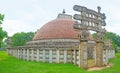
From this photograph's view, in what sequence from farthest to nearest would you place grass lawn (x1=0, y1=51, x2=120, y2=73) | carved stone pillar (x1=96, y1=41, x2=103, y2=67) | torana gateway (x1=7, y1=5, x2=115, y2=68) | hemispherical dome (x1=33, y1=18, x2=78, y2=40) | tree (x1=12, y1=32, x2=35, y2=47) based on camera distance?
tree (x1=12, y1=32, x2=35, y2=47), hemispherical dome (x1=33, y1=18, x2=78, y2=40), carved stone pillar (x1=96, y1=41, x2=103, y2=67), torana gateway (x1=7, y1=5, x2=115, y2=68), grass lawn (x1=0, y1=51, x2=120, y2=73)

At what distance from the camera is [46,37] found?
3297 centimetres

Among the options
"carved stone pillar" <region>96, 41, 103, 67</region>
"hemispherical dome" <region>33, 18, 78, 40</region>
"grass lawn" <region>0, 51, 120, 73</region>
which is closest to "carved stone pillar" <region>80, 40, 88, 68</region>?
"grass lawn" <region>0, 51, 120, 73</region>

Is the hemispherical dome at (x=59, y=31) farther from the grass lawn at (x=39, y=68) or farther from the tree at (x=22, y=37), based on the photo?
the tree at (x=22, y=37)

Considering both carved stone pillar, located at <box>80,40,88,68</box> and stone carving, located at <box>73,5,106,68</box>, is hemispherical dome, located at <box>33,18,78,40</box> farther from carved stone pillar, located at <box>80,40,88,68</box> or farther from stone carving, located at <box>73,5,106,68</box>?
carved stone pillar, located at <box>80,40,88,68</box>

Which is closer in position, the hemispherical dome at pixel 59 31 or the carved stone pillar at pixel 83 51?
the carved stone pillar at pixel 83 51

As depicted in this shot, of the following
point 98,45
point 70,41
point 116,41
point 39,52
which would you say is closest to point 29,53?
point 39,52

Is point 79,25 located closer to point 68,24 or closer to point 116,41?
point 68,24

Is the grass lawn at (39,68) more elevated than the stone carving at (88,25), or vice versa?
the stone carving at (88,25)

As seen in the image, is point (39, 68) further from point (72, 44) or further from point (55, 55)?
point (72, 44)

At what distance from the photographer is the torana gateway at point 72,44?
24.6m

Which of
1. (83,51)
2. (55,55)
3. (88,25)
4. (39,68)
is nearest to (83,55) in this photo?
(83,51)

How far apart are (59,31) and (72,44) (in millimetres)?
3535

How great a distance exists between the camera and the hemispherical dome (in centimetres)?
3203

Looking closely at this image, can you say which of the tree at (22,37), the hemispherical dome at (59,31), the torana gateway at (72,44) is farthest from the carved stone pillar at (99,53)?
the tree at (22,37)
